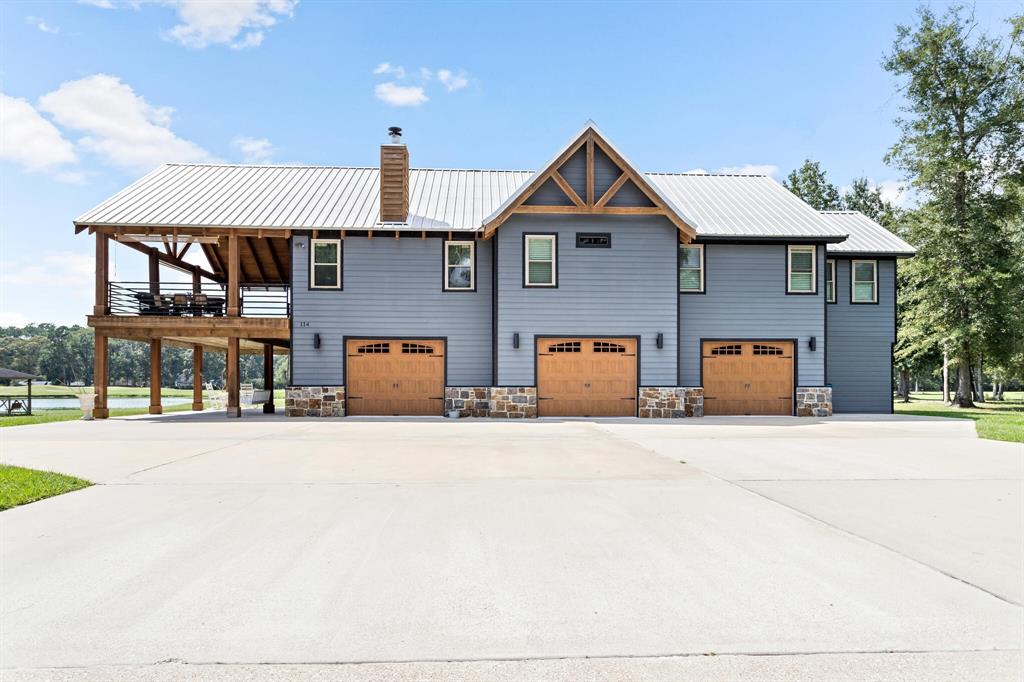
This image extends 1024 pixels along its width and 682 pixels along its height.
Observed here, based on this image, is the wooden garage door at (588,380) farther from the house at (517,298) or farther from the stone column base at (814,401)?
the stone column base at (814,401)

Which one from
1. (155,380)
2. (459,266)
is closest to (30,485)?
(459,266)

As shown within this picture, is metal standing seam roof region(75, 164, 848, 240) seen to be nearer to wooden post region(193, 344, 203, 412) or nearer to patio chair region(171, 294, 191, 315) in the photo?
patio chair region(171, 294, 191, 315)

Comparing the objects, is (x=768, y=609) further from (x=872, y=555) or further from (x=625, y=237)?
(x=625, y=237)

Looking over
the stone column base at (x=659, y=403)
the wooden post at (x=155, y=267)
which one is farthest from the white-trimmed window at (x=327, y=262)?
the stone column base at (x=659, y=403)

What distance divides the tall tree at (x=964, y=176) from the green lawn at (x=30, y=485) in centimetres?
3133

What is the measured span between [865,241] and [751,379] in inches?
278

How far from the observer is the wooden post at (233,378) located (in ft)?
60.5

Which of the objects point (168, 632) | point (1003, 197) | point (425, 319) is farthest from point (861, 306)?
point (168, 632)

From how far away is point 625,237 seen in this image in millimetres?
18062

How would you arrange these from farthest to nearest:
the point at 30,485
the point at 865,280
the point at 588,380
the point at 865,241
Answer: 1. the point at 865,241
2. the point at 865,280
3. the point at 588,380
4. the point at 30,485

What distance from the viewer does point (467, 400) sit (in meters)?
18.5

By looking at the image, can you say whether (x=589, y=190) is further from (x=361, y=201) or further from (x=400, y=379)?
(x=400, y=379)

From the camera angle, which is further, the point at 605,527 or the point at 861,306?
the point at 861,306

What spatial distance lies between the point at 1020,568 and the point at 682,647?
3.16 meters
